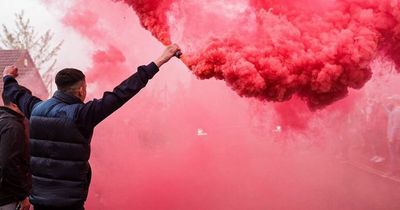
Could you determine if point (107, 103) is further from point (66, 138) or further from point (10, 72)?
point (10, 72)

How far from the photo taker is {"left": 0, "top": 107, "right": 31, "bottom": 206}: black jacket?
366 centimetres

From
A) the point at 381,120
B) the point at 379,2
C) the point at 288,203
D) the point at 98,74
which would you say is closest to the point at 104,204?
the point at 98,74

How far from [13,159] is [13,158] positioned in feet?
0.04

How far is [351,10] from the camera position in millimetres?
4406

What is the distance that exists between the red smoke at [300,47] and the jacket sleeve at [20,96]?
4.87 ft

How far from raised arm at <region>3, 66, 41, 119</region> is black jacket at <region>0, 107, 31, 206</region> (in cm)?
29

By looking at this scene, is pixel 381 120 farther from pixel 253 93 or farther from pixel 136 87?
pixel 136 87

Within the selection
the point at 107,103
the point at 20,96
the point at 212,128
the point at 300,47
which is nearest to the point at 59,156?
the point at 107,103

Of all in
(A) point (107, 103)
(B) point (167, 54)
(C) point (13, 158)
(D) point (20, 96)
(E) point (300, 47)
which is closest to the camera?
(A) point (107, 103)

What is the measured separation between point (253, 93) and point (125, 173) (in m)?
4.42

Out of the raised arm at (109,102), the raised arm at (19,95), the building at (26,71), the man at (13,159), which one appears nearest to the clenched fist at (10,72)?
the raised arm at (19,95)

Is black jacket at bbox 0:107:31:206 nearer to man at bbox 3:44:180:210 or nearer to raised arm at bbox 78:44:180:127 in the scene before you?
man at bbox 3:44:180:210

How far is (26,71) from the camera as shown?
888cm

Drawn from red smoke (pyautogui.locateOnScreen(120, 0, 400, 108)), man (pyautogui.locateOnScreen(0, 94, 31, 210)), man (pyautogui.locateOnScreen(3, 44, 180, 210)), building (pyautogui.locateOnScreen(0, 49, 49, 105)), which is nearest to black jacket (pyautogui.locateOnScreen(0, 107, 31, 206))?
man (pyautogui.locateOnScreen(0, 94, 31, 210))
